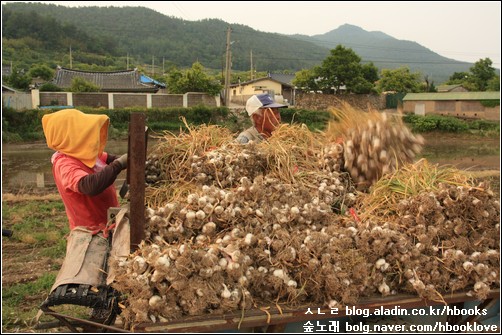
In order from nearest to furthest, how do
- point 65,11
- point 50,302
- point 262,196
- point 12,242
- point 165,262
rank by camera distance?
point 165,262, point 50,302, point 262,196, point 12,242, point 65,11

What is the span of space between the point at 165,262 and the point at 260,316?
560 millimetres

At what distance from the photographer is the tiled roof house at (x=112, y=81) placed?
1758 inches

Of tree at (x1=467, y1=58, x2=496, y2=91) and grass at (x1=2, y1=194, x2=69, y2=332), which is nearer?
grass at (x1=2, y1=194, x2=69, y2=332)

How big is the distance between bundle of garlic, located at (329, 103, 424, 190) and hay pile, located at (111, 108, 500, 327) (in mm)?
182

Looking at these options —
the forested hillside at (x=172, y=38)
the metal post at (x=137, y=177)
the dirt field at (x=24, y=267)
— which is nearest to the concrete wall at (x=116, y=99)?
the dirt field at (x=24, y=267)

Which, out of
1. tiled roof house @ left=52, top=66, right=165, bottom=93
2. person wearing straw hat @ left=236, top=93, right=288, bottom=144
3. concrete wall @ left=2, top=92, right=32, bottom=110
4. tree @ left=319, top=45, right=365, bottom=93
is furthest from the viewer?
tiled roof house @ left=52, top=66, right=165, bottom=93

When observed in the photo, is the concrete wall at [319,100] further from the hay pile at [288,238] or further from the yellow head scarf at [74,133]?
the yellow head scarf at [74,133]

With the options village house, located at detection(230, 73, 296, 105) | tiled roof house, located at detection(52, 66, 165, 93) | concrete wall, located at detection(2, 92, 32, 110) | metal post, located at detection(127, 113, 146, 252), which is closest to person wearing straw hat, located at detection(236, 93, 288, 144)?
metal post, located at detection(127, 113, 146, 252)

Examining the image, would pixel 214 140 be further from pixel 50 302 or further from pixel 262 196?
pixel 50 302

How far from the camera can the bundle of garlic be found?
3148 millimetres

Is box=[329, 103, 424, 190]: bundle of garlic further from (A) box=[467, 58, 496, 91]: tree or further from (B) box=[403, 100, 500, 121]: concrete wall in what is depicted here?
(A) box=[467, 58, 496, 91]: tree

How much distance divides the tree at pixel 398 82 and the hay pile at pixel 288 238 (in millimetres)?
54706

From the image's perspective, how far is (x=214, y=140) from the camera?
3.24 meters

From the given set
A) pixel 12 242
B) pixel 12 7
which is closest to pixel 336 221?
pixel 12 242
